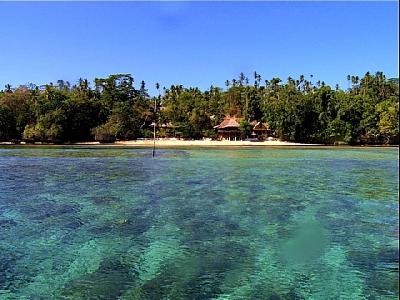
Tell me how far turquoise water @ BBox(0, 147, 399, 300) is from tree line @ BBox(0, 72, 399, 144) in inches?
2092

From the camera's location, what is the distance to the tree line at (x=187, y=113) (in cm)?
7088

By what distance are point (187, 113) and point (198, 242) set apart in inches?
2752

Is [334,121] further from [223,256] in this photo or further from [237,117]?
[223,256]

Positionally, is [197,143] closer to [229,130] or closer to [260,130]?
[229,130]

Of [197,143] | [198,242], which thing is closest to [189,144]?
[197,143]

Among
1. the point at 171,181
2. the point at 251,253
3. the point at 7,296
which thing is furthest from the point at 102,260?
the point at 171,181

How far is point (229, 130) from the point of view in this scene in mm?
78188

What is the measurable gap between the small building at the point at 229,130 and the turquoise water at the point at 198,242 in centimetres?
5738

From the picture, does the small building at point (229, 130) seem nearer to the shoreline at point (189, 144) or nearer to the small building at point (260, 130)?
the small building at point (260, 130)

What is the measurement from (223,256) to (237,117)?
75757 millimetres

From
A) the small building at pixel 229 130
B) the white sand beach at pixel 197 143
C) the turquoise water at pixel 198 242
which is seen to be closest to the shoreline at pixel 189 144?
the white sand beach at pixel 197 143

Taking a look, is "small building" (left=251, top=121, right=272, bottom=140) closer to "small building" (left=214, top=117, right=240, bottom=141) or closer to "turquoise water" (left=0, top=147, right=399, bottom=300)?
"small building" (left=214, top=117, right=240, bottom=141)

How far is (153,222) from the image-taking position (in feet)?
41.9

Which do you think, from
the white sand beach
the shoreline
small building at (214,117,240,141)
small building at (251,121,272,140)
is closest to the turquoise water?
the shoreline
